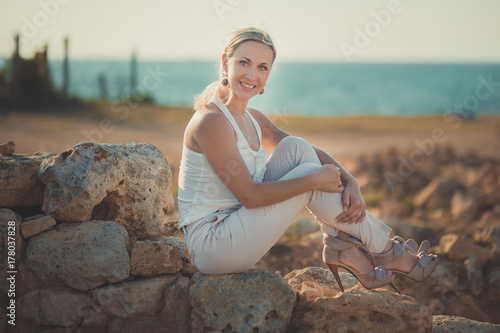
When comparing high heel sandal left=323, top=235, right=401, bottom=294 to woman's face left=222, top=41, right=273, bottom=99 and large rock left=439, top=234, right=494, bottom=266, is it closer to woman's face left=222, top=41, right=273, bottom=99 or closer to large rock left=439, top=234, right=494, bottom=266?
woman's face left=222, top=41, right=273, bottom=99

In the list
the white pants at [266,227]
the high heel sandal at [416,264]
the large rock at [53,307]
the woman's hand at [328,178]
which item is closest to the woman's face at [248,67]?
the white pants at [266,227]

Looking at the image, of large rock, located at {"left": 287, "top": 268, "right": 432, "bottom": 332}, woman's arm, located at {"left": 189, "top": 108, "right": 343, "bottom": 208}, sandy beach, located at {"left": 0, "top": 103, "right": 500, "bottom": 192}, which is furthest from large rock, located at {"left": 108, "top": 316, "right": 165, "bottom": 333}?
sandy beach, located at {"left": 0, "top": 103, "right": 500, "bottom": 192}

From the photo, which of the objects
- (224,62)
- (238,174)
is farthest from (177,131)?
(238,174)

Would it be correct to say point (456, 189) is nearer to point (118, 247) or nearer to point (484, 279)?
point (484, 279)

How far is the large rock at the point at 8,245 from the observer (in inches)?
104

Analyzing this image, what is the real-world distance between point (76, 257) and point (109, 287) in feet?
0.84

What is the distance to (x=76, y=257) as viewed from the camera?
269cm

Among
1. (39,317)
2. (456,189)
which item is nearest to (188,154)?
(39,317)

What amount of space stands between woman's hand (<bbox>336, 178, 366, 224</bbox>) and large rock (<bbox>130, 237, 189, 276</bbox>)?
1041 millimetres

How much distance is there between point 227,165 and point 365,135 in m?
12.5

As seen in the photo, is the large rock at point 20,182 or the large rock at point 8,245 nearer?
the large rock at point 8,245

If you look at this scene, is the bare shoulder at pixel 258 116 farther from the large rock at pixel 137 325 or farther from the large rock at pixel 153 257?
the large rock at pixel 137 325

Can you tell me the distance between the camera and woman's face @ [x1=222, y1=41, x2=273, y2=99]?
9.46 feet

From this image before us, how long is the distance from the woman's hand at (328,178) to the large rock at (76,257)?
4.12 feet
